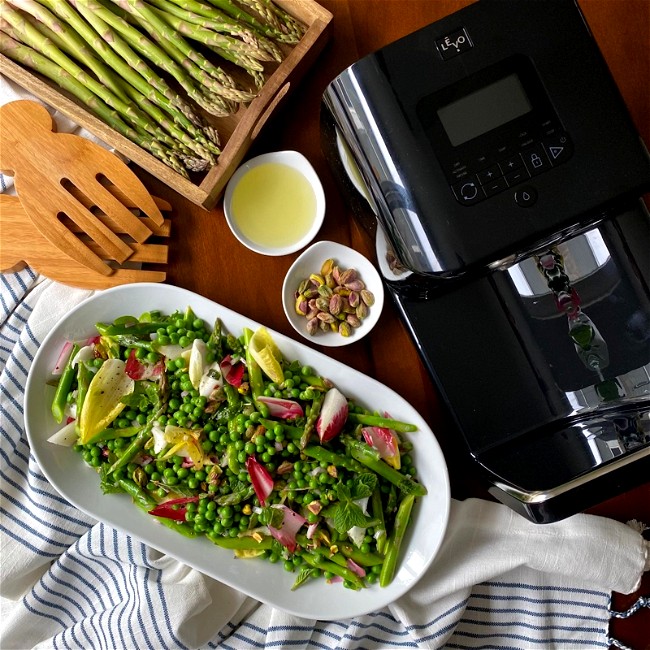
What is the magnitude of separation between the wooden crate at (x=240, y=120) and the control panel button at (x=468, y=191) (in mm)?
416

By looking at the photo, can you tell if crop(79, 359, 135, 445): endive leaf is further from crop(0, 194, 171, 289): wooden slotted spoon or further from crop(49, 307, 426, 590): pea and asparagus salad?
crop(0, 194, 171, 289): wooden slotted spoon

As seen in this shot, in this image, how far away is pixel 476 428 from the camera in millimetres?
1051

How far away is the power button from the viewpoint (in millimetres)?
897

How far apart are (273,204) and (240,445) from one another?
44 cm

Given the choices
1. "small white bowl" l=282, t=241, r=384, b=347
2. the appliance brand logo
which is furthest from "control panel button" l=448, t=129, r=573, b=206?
"small white bowl" l=282, t=241, r=384, b=347

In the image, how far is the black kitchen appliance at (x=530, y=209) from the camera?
896 millimetres

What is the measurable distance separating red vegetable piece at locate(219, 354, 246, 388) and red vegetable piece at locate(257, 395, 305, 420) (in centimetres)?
5

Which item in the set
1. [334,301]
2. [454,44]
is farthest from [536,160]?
[334,301]

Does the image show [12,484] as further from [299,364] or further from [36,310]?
[299,364]

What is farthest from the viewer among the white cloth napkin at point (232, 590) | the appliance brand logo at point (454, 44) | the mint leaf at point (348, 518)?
the white cloth napkin at point (232, 590)

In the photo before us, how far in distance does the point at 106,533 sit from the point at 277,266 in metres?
0.61

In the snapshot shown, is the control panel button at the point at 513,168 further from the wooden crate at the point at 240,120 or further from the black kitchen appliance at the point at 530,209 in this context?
the wooden crate at the point at 240,120

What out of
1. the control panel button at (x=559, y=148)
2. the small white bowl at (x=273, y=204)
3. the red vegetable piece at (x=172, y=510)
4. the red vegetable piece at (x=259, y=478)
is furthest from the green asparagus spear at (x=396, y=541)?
the control panel button at (x=559, y=148)

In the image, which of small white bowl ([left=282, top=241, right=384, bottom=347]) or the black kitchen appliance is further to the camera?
small white bowl ([left=282, top=241, right=384, bottom=347])
